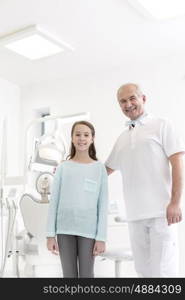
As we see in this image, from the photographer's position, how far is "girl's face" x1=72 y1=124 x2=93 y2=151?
1.68 m

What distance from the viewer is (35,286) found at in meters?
1.26

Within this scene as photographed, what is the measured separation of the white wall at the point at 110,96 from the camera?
142 inches

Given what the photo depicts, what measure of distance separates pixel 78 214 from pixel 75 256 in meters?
0.17

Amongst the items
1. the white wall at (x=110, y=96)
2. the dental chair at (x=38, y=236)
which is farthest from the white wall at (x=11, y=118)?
the dental chair at (x=38, y=236)

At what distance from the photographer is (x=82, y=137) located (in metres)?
1.68

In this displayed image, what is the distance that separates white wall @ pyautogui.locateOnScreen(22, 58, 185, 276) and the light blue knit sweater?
193 cm

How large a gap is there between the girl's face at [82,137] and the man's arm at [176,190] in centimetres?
36

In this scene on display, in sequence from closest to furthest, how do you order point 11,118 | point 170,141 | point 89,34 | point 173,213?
point 173,213
point 170,141
point 89,34
point 11,118

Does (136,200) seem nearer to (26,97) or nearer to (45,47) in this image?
(45,47)

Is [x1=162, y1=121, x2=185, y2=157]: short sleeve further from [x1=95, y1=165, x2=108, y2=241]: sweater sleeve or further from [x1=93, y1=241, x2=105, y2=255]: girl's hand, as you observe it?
[x1=93, y1=241, x2=105, y2=255]: girl's hand

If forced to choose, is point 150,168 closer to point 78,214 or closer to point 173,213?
point 173,213

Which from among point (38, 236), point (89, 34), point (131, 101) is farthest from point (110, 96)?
point (131, 101)

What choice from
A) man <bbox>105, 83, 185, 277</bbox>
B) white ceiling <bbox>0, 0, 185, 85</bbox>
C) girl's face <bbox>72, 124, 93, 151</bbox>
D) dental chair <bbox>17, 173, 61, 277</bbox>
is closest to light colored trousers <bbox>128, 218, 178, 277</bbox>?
man <bbox>105, 83, 185, 277</bbox>

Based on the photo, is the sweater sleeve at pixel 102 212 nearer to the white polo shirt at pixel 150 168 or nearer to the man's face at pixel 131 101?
the white polo shirt at pixel 150 168
